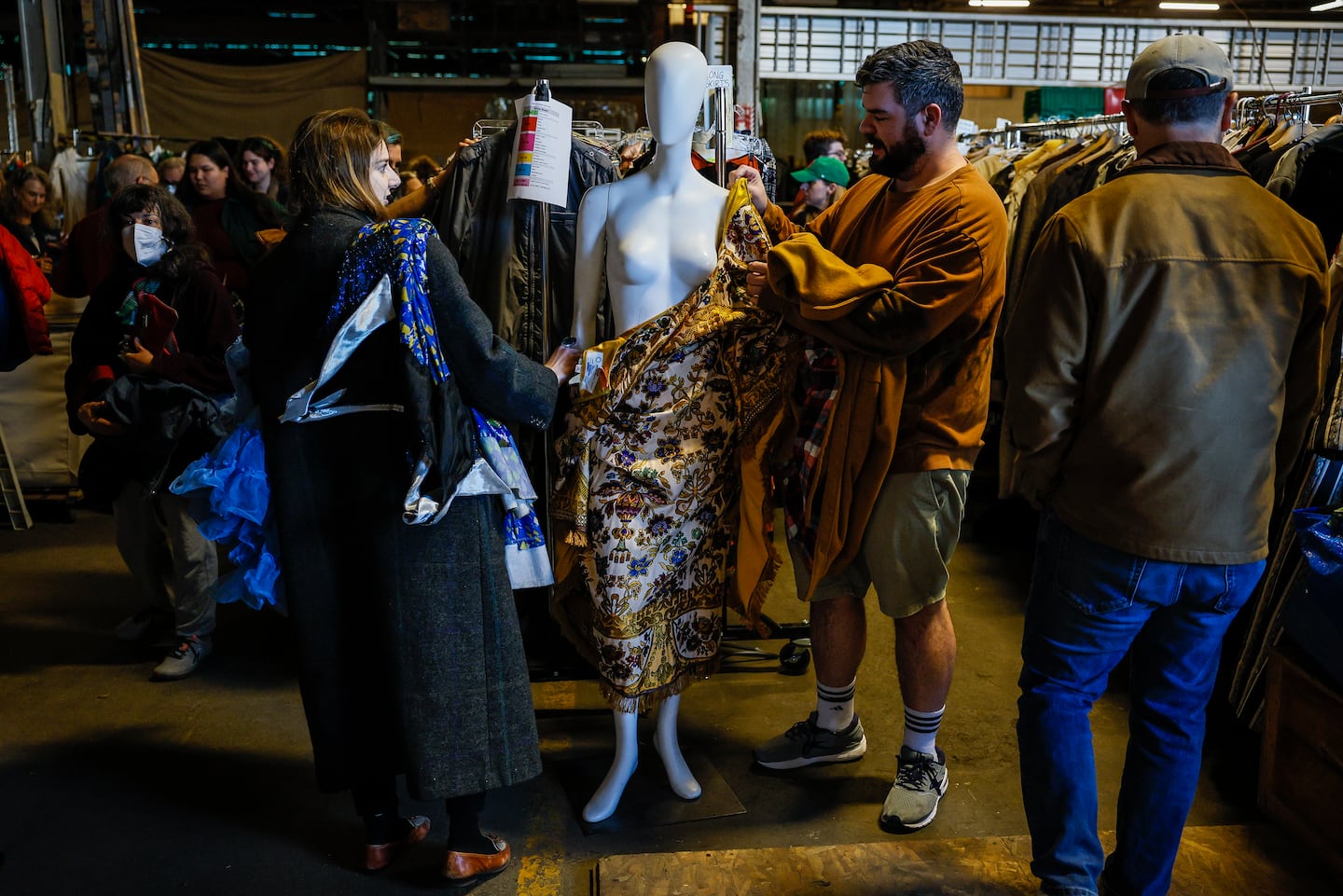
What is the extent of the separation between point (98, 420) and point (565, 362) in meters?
1.63

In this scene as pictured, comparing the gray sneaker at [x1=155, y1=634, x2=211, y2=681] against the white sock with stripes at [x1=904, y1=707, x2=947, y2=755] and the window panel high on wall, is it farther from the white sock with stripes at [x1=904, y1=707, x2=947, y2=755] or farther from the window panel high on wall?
the window panel high on wall

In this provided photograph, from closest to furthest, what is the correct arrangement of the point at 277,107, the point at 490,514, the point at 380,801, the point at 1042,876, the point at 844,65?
the point at 1042,876 → the point at 490,514 → the point at 380,801 → the point at 844,65 → the point at 277,107

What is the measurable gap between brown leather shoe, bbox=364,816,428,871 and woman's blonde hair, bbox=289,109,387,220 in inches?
49.0

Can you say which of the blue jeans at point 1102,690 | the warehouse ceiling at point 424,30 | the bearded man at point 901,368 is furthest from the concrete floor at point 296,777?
the warehouse ceiling at point 424,30

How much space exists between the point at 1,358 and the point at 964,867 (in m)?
3.70

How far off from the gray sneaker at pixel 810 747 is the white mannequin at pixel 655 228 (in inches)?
16.3

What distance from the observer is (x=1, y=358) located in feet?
12.5

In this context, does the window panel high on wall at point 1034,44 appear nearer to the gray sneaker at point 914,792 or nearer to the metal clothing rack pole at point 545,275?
the metal clothing rack pole at point 545,275

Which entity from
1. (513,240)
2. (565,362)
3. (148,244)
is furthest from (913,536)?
(148,244)

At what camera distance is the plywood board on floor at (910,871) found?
195 cm

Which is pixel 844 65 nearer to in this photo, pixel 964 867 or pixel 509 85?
pixel 509 85

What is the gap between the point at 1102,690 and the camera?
1771 mm

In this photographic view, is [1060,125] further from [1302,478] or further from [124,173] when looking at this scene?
[124,173]

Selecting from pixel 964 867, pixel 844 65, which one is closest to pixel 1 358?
→ pixel 964 867
